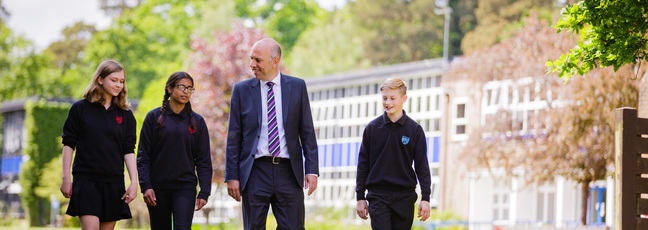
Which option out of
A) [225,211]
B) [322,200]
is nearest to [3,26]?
[225,211]

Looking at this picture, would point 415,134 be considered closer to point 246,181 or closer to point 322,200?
point 246,181

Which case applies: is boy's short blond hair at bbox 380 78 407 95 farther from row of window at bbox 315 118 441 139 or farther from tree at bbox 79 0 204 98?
tree at bbox 79 0 204 98

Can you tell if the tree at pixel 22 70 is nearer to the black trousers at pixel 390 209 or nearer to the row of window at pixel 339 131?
the row of window at pixel 339 131

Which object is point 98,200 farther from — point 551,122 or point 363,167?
point 551,122

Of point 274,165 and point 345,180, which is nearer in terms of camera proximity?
point 274,165

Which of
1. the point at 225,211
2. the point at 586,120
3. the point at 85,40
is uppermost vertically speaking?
the point at 85,40

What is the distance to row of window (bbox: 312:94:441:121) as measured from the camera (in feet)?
154

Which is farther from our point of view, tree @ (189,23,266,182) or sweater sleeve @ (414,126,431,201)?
tree @ (189,23,266,182)

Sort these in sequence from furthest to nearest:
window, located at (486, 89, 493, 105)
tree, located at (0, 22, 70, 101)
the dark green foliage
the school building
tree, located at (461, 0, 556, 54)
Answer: tree, located at (0, 22, 70, 101)
the dark green foliage
tree, located at (461, 0, 556, 54)
window, located at (486, 89, 493, 105)
the school building

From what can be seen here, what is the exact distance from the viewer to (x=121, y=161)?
9164 mm

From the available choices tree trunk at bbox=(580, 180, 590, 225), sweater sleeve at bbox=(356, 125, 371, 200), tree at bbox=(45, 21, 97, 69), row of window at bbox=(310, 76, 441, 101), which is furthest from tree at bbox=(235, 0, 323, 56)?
sweater sleeve at bbox=(356, 125, 371, 200)

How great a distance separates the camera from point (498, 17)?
199ft

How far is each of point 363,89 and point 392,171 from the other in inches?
1622

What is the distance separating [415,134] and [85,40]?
70.1m
